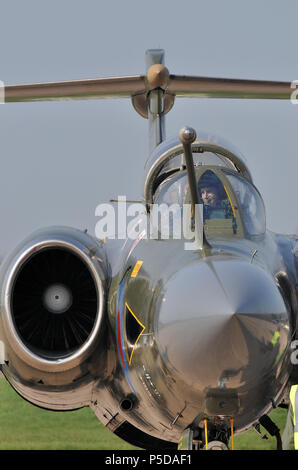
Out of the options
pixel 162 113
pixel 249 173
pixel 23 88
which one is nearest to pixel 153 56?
pixel 162 113

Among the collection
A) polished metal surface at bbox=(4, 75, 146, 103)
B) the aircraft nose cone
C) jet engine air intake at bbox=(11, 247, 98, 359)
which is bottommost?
the aircraft nose cone

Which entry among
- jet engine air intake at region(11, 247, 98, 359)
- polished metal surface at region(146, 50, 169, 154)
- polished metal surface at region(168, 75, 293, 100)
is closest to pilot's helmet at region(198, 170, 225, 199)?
jet engine air intake at region(11, 247, 98, 359)

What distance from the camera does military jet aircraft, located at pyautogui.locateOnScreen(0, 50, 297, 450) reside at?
4387 millimetres

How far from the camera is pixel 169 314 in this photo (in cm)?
451

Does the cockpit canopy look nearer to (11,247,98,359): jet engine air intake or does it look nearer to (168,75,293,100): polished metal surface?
(11,247,98,359): jet engine air intake

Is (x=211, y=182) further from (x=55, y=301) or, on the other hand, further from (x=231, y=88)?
(x=231, y=88)

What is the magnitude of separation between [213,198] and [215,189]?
0.12 m

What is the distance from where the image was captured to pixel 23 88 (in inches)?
349

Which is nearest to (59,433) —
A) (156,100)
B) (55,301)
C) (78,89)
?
(55,301)

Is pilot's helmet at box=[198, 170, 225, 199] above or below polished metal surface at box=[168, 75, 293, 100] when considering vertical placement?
below

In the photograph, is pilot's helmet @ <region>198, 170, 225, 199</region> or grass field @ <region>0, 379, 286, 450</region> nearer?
pilot's helmet @ <region>198, 170, 225, 199</region>

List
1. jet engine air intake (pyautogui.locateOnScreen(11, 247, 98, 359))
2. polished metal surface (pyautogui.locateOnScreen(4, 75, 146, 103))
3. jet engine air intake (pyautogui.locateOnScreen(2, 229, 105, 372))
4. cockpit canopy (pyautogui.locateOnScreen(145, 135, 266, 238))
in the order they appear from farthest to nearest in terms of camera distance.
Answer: polished metal surface (pyautogui.locateOnScreen(4, 75, 146, 103))
jet engine air intake (pyautogui.locateOnScreen(11, 247, 98, 359))
jet engine air intake (pyautogui.locateOnScreen(2, 229, 105, 372))
cockpit canopy (pyautogui.locateOnScreen(145, 135, 266, 238))
